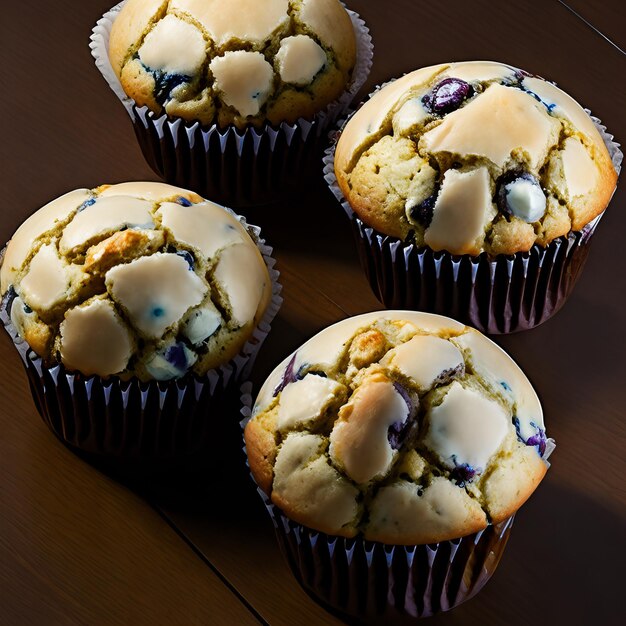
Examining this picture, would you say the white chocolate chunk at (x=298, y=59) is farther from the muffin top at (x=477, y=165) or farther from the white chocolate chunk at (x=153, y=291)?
the white chocolate chunk at (x=153, y=291)

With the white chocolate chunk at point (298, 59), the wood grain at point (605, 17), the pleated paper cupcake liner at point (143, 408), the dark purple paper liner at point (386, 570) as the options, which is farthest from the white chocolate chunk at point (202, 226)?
the wood grain at point (605, 17)

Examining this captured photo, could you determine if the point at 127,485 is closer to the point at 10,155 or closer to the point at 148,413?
the point at 148,413

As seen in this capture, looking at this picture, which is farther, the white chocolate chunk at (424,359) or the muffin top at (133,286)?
the muffin top at (133,286)

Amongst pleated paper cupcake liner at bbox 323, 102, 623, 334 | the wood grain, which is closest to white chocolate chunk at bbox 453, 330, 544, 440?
Result: pleated paper cupcake liner at bbox 323, 102, 623, 334

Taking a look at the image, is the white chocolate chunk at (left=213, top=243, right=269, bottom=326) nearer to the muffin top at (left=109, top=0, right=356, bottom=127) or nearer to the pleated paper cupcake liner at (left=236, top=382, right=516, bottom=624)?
the pleated paper cupcake liner at (left=236, top=382, right=516, bottom=624)

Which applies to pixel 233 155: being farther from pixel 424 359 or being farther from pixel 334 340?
pixel 424 359

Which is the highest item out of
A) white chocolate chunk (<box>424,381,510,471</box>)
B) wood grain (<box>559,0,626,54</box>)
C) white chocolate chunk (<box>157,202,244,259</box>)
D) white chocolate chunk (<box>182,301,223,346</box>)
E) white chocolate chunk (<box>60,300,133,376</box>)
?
wood grain (<box>559,0,626,54</box>)
